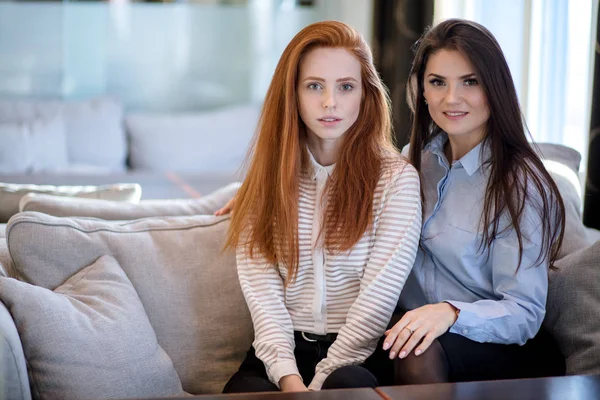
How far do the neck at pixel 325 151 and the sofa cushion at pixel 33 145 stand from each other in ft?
8.87

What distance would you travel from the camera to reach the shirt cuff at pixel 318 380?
1583mm

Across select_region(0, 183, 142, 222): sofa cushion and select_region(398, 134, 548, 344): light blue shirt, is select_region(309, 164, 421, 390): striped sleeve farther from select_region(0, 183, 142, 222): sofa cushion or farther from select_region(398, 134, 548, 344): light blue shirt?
select_region(0, 183, 142, 222): sofa cushion

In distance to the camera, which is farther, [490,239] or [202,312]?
[202,312]

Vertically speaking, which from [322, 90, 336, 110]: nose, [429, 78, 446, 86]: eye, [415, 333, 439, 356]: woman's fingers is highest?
[429, 78, 446, 86]: eye

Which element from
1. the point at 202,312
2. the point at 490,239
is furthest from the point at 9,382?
the point at 490,239

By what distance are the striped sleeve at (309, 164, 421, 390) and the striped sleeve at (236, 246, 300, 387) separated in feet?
0.25

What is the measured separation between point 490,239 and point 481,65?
360 mm

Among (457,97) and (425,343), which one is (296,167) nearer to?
(457,97)

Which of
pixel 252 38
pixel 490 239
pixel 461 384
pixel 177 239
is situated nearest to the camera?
pixel 461 384

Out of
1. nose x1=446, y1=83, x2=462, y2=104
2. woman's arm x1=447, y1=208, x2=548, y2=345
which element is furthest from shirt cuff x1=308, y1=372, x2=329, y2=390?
nose x1=446, y1=83, x2=462, y2=104

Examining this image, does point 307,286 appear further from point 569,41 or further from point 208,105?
point 208,105

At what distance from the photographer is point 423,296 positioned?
5.60 feet

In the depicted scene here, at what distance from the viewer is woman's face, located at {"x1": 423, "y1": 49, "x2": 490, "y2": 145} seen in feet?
5.44

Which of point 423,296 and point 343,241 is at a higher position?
point 343,241
